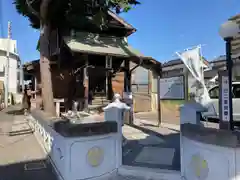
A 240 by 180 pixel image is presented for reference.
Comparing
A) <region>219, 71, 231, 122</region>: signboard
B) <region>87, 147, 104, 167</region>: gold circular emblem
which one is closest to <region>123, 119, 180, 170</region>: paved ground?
<region>87, 147, 104, 167</region>: gold circular emblem

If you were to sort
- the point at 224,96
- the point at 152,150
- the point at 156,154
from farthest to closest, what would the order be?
the point at 152,150 → the point at 156,154 → the point at 224,96

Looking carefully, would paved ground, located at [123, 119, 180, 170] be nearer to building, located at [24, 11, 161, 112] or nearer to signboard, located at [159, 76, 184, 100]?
signboard, located at [159, 76, 184, 100]

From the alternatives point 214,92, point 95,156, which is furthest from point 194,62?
point 95,156

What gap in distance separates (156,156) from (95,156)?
1.79 meters

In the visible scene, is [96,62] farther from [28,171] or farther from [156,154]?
[28,171]

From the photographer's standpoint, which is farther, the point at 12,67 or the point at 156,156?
the point at 12,67

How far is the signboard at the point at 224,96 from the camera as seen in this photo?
3.54m

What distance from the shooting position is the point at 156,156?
548 cm

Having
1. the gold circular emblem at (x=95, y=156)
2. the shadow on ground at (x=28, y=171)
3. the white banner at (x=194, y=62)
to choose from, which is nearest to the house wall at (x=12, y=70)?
the white banner at (x=194, y=62)

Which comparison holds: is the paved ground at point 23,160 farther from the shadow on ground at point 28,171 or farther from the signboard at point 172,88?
the signboard at point 172,88

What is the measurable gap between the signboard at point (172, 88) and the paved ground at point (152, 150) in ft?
8.72

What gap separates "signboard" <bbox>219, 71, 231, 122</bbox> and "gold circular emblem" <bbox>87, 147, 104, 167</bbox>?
2078 millimetres

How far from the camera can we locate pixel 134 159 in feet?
17.2

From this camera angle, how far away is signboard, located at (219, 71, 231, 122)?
139 inches
